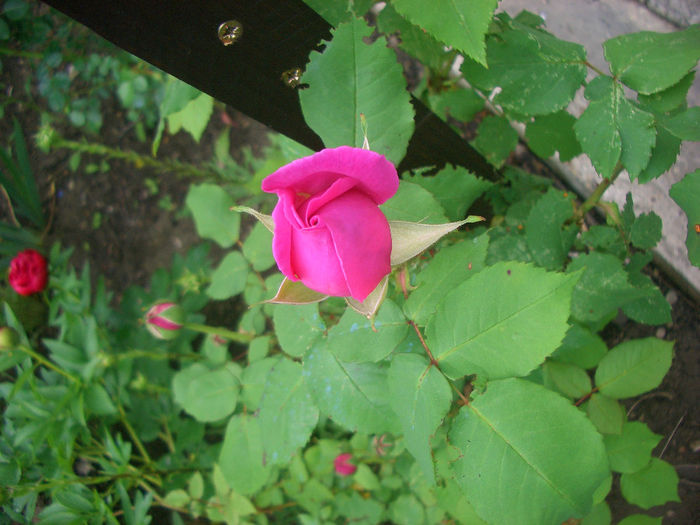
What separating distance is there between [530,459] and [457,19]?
58cm

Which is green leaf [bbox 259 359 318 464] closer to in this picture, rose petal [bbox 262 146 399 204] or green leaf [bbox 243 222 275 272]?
green leaf [bbox 243 222 275 272]

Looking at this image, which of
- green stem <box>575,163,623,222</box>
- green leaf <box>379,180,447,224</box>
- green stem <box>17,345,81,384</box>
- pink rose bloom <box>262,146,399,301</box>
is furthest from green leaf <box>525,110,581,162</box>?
green stem <box>17,345,81,384</box>

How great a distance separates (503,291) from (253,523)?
A: 1267 mm

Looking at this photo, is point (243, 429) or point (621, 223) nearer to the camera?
point (621, 223)

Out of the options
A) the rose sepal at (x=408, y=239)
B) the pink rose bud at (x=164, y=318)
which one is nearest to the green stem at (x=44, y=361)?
the pink rose bud at (x=164, y=318)

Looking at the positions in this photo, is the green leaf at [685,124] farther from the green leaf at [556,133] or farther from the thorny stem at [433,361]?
the thorny stem at [433,361]

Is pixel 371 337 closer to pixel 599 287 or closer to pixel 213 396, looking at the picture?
pixel 599 287

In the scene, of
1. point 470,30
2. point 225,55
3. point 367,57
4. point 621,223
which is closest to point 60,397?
point 225,55

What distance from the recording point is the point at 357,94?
0.72 meters

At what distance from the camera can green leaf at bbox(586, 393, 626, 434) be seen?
1.00 meters

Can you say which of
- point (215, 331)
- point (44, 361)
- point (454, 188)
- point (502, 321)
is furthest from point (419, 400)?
point (44, 361)

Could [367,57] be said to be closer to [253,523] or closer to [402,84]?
[402,84]

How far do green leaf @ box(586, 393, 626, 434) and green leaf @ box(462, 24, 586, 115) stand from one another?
2.12 feet

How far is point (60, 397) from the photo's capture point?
131 centimetres
